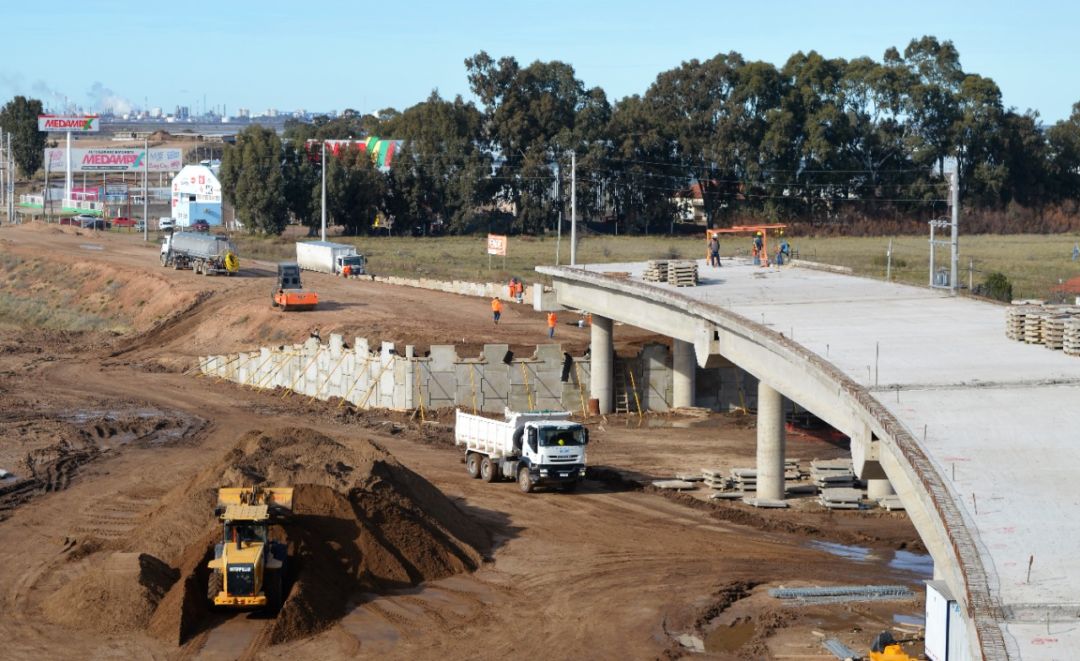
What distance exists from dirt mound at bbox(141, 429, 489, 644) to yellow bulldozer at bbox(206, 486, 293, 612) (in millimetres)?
528

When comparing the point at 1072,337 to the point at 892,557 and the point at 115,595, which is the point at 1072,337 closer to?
the point at 892,557

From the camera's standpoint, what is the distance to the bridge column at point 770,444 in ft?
135

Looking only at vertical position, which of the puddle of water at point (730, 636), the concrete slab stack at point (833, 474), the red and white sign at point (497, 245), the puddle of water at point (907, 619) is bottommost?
the puddle of water at point (730, 636)

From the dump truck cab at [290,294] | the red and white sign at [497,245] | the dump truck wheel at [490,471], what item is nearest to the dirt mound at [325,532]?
the dump truck wheel at [490,471]

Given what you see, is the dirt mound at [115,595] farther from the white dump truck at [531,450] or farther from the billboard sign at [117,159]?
the billboard sign at [117,159]

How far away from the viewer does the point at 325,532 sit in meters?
32.9

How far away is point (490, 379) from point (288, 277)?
22910mm

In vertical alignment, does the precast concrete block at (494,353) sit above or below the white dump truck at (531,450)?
above

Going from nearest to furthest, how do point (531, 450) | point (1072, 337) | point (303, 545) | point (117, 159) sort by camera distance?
point (303, 545)
point (1072, 337)
point (531, 450)
point (117, 159)

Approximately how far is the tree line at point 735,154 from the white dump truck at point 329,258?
89.8 ft

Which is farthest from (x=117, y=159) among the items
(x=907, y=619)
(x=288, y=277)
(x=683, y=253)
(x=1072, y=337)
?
(x=907, y=619)

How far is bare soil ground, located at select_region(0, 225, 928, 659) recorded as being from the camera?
29281mm

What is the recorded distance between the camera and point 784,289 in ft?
172

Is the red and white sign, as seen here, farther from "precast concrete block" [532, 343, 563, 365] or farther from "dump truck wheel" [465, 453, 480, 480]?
"dump truck wheel" [465, 453, 480, 480]
